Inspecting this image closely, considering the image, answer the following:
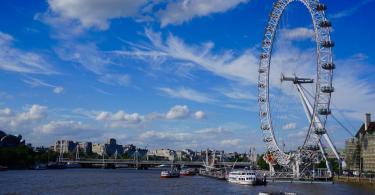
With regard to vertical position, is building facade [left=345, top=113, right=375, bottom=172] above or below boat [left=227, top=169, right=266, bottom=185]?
above

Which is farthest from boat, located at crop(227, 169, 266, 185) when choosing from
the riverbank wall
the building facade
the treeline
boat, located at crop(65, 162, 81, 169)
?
boat, located at crop(65, 162, 81, 169)

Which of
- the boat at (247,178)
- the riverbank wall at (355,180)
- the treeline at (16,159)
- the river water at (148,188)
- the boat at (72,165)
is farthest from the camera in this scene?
the boat at (72,165)

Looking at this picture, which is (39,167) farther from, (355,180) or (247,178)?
(355,180)

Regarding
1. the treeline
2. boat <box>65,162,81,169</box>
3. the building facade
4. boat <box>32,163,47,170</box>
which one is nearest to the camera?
the building facade

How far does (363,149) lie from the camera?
298ft

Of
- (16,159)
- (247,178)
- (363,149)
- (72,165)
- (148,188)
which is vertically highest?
(363,149)

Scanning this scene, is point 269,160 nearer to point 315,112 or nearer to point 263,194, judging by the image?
point 315,112

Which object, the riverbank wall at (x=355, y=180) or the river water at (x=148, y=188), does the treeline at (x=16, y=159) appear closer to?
the river water at (x=148, y=188)

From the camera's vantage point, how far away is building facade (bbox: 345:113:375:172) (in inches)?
3472

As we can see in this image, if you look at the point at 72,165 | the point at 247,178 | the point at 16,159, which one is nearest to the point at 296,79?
the point at 247,178

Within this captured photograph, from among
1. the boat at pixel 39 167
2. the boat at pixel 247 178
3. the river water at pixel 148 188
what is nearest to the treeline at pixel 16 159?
the boat at pixel 39 167

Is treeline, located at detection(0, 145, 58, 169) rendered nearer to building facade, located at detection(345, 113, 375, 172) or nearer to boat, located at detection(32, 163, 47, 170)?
boat, located at detection(32, 163, 47, 170)

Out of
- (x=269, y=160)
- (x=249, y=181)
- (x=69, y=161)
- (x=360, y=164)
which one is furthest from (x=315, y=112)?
(x=69, y=161)

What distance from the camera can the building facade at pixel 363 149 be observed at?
88.2 metres
